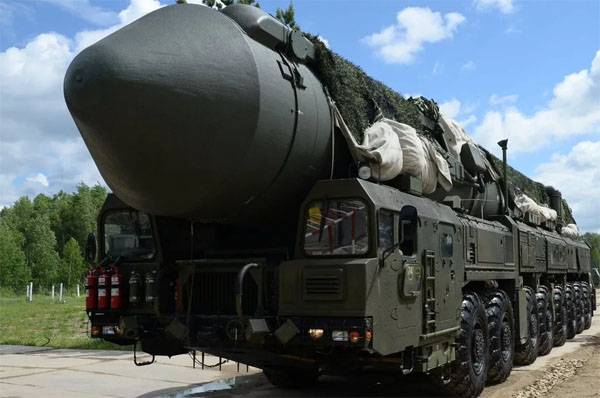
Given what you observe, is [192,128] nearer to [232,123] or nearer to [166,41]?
[232,123]

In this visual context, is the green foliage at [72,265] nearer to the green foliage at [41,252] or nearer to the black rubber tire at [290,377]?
the green foliage at [41,252]

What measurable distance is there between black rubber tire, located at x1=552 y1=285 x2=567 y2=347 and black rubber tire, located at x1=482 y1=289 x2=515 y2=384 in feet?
13.5

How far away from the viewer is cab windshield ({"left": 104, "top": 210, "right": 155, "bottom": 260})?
21.0 ft

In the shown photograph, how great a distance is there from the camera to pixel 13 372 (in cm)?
928

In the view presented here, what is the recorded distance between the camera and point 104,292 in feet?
20.5

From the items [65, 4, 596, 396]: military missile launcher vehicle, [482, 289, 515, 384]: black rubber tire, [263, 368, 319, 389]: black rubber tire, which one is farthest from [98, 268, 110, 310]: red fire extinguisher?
[482, 289, 515, 384]: black rubber tire

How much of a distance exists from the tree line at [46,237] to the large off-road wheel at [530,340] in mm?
49130

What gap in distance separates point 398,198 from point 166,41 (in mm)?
2329

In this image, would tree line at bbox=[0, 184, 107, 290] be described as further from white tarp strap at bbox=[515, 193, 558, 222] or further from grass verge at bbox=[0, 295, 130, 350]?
white tarp strap at bbox=[515, 193, 558, 222]

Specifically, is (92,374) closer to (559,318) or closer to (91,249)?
(91,249)

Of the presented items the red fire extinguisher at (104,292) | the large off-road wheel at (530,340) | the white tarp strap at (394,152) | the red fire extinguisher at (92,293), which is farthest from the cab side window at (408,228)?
the large off-road wheel at (530,340)

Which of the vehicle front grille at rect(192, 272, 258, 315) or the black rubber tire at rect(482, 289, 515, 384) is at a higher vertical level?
the vehicle front grille at rect(192, 272, 258, 315)

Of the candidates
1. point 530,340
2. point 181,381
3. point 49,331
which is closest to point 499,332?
point 530,340

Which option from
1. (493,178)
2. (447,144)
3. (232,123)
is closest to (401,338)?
(232,123)
